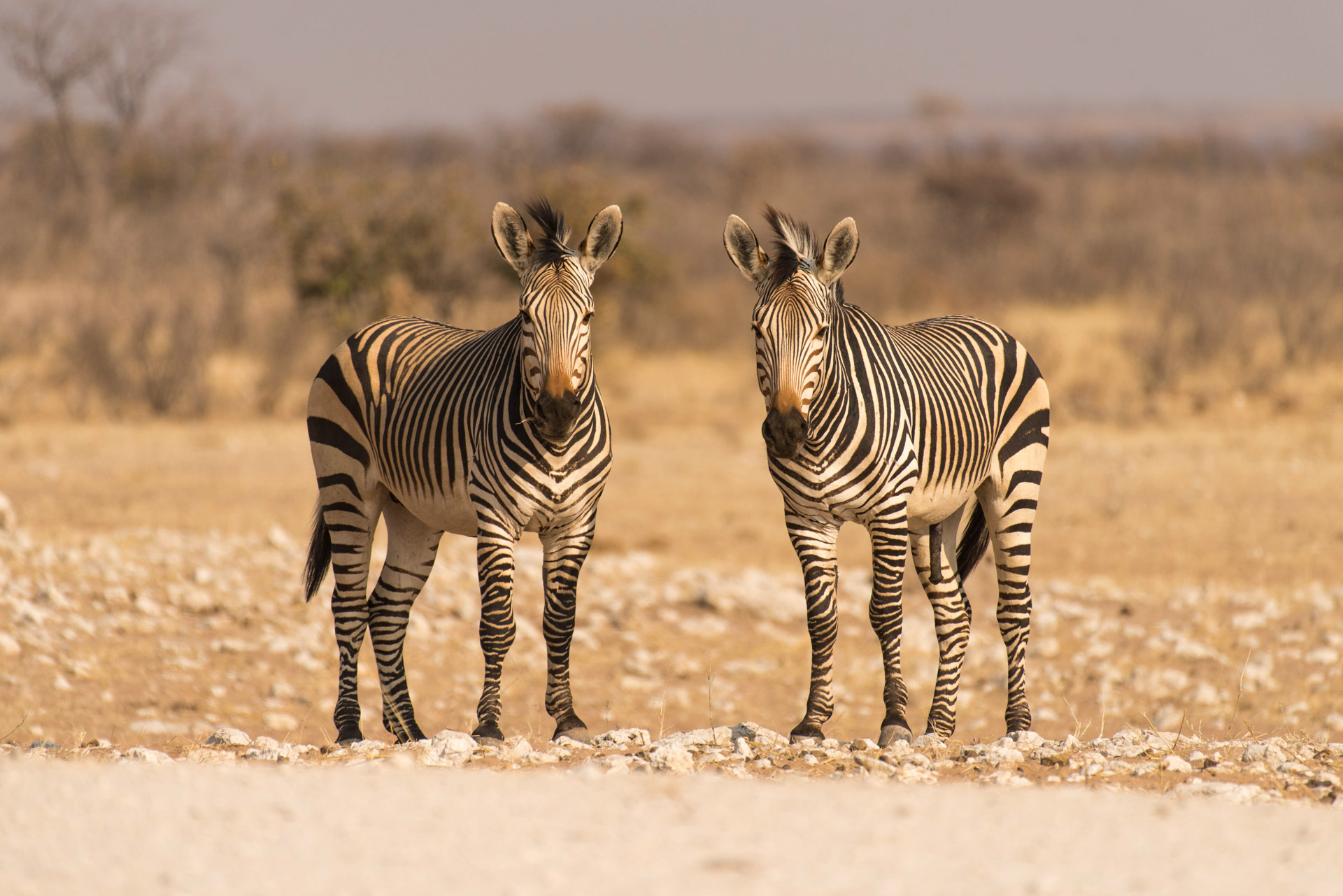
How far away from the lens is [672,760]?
15.0 feet

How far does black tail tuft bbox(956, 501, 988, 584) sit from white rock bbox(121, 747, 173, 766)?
3.58m

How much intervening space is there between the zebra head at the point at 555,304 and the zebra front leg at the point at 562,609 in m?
0.51

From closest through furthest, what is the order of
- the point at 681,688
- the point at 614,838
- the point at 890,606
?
the point at 614,838 < the point at 890,606 < the point at 681,688

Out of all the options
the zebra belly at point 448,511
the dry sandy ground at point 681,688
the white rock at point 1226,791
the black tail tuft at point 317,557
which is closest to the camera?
the dry sandy ground at point 681,688

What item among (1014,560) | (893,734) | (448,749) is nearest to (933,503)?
(1014,560)

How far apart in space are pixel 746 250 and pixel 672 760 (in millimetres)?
2078

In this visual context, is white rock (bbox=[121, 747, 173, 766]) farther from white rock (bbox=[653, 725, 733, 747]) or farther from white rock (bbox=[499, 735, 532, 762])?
white rock (bbox=[653, 725, 733, 747])

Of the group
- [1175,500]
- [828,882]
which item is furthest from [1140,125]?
[828,882]

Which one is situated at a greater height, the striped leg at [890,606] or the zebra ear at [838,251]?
the zebra ear at [838,251]

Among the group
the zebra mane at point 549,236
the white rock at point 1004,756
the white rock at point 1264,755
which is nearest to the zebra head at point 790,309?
the zebra mane at point 549,236

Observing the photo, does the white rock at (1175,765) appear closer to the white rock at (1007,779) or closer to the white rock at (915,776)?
the white rock at (1007,779)

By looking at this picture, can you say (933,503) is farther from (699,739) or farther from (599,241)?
(599,241)

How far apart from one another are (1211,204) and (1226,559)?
23838mm

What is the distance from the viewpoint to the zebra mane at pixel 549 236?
5297 mm
